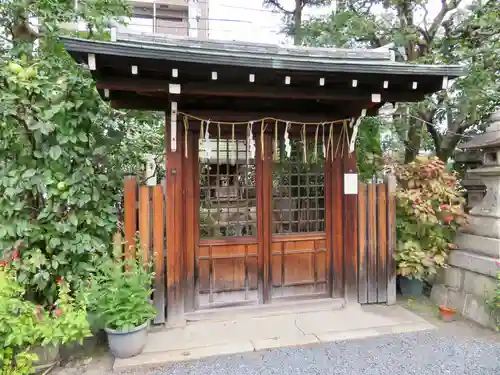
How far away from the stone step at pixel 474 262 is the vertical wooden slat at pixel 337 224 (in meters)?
1.41

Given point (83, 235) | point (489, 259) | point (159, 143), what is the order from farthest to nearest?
1. point (159, 143)
2. point (489, 259)
3. point (83, 235)

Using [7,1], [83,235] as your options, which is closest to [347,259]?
[83,235]

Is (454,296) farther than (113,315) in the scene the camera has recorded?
Yes

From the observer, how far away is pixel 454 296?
4.01 metres

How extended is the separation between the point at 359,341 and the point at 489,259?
5.83 ft

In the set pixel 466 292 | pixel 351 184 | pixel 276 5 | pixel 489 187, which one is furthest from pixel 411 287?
pixel 276 5

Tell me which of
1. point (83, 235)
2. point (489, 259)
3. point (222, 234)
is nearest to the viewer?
point (83, 235)

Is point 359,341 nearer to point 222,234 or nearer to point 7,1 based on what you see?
point 222,234

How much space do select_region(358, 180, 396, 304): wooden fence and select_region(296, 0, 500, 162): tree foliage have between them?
6.88ft

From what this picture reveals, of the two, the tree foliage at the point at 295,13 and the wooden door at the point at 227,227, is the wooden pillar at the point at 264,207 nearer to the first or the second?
the wooden door at the point at 227,227

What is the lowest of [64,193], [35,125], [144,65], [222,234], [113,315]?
[113,315]

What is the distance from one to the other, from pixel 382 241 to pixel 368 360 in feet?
5.27

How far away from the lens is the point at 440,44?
5484 millimetres

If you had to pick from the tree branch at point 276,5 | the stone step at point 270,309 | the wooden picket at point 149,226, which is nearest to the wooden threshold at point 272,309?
the stone step at point 270,309
